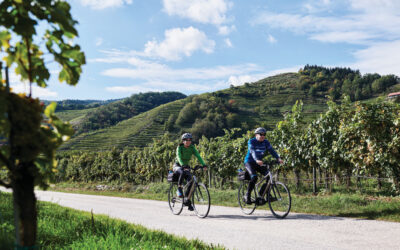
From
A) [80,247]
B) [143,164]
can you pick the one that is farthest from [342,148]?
[143,164]

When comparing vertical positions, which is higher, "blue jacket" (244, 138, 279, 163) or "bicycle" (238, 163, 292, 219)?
"blue jacket" (244, 138, 279, 163)

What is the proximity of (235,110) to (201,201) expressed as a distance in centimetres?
8859

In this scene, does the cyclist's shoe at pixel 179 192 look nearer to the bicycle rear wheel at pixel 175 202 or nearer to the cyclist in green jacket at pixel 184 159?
the cyclist in green jacket at pixel 184 159

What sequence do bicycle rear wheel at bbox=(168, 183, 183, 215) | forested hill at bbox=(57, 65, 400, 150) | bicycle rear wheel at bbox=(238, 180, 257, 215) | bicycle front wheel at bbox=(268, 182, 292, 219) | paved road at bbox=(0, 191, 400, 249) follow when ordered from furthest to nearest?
1. forested hill at bbox=(57, 65, 400, 150)
2. bicycle rear wheel at bbox=(168, 183, 183, 215)
3. bicycle rear wheel at bbox=(238, 180, 257, 215)
4. bicycle front wheel at bbox=(268, 182, 292, 219)
5. paved road at bbox=(0, 191, 400, 249)

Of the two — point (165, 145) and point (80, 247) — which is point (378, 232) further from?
point (165, 145)

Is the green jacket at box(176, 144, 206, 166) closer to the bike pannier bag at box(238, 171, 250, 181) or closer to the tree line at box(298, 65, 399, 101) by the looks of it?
the bike pannier bag at box(238, 171, 250, 181)

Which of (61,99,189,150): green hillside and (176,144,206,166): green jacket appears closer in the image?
(176,144,206,166): green jacket

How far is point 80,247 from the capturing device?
3.80 metres

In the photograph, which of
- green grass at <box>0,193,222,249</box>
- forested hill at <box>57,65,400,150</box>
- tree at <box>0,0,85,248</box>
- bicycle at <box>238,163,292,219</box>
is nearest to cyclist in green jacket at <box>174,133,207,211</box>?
bicycle at <box>238,163,292,219</box>

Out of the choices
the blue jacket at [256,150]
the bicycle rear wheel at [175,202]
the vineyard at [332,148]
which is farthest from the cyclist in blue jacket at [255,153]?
the vineyard at [332,148]

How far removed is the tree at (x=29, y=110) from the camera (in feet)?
5.09

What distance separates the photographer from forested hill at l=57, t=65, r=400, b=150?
7725cm

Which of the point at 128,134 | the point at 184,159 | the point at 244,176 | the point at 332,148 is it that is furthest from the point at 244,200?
the point at 128,134

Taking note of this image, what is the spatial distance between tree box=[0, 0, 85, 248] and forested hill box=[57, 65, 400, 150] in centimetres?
6087
